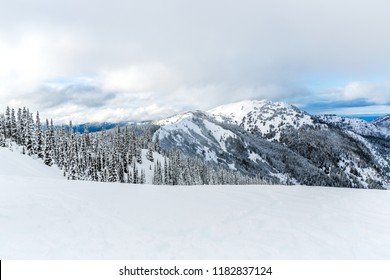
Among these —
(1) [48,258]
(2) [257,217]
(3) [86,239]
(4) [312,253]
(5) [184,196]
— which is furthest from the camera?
(5) [184,196]

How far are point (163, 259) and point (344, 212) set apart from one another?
10257 mm

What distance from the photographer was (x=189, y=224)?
12695 millimetres

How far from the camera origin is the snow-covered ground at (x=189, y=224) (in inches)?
396

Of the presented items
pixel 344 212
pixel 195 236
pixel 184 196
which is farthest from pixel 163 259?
pixel 344 212

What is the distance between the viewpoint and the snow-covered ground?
10055mm

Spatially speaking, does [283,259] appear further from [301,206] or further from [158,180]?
[158,180]

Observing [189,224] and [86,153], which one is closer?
[189,224]

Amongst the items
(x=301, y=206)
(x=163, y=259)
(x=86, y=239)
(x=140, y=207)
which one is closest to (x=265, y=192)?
(x=301, y=206)

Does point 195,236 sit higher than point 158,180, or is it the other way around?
point 195,236

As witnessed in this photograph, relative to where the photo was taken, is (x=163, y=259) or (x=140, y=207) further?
(x=140, y=207)

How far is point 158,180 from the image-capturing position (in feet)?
333

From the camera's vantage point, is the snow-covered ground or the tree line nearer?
the snow-covered ground

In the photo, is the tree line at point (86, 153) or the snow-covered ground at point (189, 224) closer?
the snow-covered ground at point (189, 224)

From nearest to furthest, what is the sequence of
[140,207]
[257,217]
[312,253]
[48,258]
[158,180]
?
[48,258]
[312,253]
[257,217]
[140,207]
[158,180]
